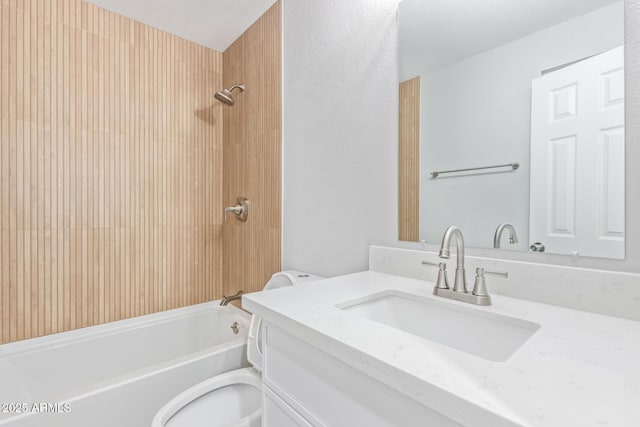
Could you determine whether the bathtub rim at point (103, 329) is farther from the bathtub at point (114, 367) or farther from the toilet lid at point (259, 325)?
the toilet lid at point (259, 325)

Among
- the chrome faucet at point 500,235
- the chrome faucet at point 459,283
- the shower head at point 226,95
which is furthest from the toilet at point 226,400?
the shower head at point 226,95

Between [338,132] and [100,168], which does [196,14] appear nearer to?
[100,168]

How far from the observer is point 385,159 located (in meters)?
1.14

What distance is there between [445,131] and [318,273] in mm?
835

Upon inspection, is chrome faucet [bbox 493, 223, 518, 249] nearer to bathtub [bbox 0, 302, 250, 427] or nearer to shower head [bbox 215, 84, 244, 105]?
bathtub [bbox 0, 302, 250, 427]

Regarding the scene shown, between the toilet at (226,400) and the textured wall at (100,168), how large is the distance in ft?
3.10

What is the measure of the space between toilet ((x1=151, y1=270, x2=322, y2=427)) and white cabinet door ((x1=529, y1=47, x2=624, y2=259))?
2.97 feet

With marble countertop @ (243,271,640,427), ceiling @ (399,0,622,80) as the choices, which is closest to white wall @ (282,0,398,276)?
ceiling @ (399,0,622,80)

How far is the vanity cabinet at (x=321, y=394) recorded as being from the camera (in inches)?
18.6

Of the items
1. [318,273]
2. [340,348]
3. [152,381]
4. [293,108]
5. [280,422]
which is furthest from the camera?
[293,108]

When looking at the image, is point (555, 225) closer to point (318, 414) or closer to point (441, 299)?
point (441, 299)

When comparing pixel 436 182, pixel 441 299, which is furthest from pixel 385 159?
pixel 441 299

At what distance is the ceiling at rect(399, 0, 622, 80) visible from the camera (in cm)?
77

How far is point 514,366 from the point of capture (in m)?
0.43
